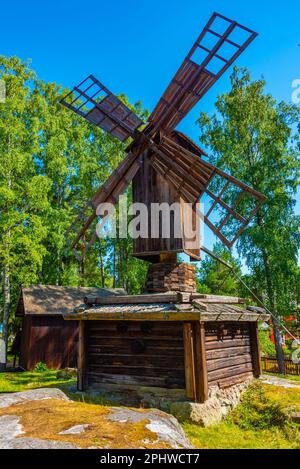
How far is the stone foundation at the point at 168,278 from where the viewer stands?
11.0 meters

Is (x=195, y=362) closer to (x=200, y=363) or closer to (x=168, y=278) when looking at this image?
(x=200, y=363)

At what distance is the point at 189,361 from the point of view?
900 cm

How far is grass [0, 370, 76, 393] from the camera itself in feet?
44.5

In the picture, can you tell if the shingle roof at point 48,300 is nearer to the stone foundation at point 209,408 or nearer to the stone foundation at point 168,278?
the stone foundation at point 168,278

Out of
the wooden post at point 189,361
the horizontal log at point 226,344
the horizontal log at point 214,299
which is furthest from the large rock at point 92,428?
the horizontal log at point 214,299

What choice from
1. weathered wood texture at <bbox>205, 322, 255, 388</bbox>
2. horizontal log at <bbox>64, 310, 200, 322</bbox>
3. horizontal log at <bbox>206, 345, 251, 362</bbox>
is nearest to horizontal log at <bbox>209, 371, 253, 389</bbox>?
weathered wood texture at <bbox>205, 322, 255, 388</bbox>

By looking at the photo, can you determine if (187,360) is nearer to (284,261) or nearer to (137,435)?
(137,435)

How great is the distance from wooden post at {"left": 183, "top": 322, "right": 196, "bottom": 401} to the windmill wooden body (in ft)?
0.08

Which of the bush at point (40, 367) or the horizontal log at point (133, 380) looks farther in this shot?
the bush at point (40, 367)

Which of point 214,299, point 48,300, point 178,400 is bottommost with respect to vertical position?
point 178,400

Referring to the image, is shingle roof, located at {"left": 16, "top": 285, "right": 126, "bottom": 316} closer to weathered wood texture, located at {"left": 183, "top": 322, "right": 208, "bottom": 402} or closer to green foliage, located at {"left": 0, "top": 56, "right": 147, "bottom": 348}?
green foliage, located at {"left": 0, "top": 56, "right": 147, "bottom": 348}

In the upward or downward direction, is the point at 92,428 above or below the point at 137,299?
below

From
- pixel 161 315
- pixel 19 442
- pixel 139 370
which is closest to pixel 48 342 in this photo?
pixel 139 370

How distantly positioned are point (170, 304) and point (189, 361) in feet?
5.14
